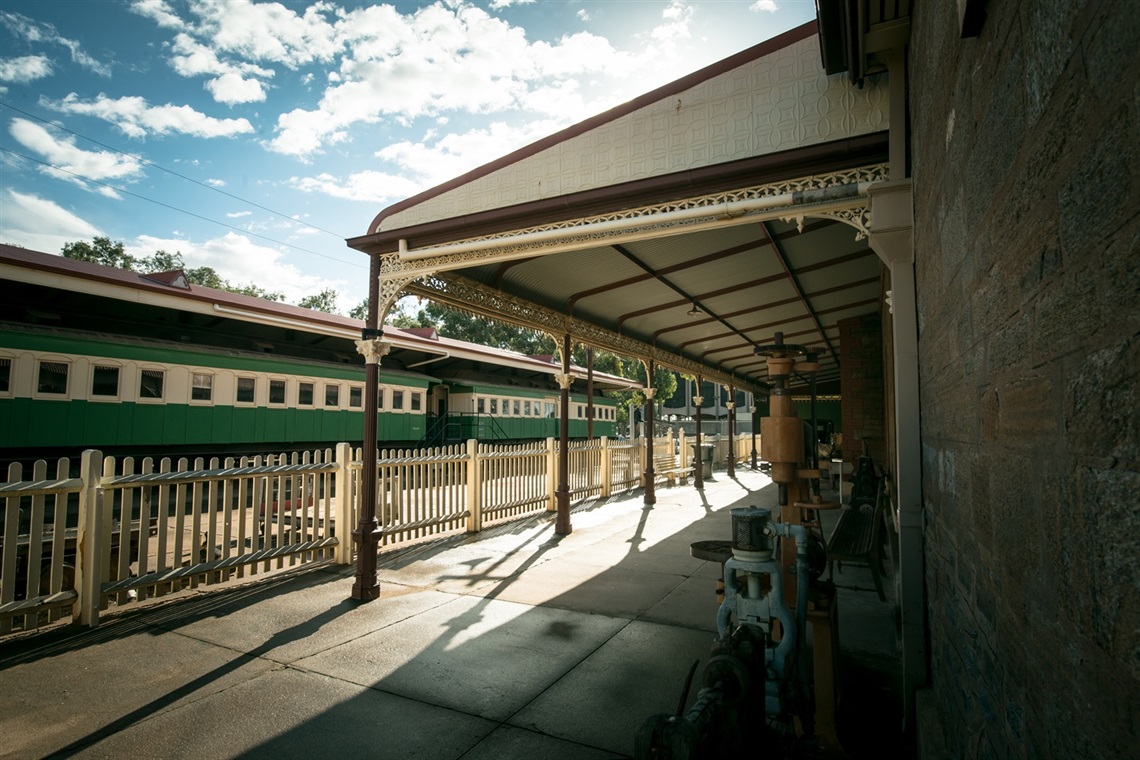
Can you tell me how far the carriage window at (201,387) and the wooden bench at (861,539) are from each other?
13.1m

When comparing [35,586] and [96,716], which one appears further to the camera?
[35,586]

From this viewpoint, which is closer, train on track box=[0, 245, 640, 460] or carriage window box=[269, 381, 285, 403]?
train on track box=[0, 245, 640, 460]

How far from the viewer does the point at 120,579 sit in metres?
5.09

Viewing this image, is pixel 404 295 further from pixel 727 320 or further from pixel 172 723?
pixel 727 320

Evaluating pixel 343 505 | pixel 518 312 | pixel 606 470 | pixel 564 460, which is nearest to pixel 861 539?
pixel 564 460

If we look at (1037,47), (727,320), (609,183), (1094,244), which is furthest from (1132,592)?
(727,320)

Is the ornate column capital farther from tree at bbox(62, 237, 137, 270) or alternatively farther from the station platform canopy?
tree at bbox(62, 237, 137, 270)

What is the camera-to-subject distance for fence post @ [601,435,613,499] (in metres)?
13.4

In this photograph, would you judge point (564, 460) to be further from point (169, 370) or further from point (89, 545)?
point (169, 370)

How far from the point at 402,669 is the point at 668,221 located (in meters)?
4.07

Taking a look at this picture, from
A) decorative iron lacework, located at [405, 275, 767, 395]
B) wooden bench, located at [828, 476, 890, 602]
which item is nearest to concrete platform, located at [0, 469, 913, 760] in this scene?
wooden bench, located at [828, 476, 890, 602]

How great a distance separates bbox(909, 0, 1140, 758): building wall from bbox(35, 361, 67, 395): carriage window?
13849 millimetres

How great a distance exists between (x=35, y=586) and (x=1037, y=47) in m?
6.41

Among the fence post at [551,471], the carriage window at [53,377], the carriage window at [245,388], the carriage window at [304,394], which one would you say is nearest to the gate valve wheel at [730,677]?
the fence post at [551,471]
